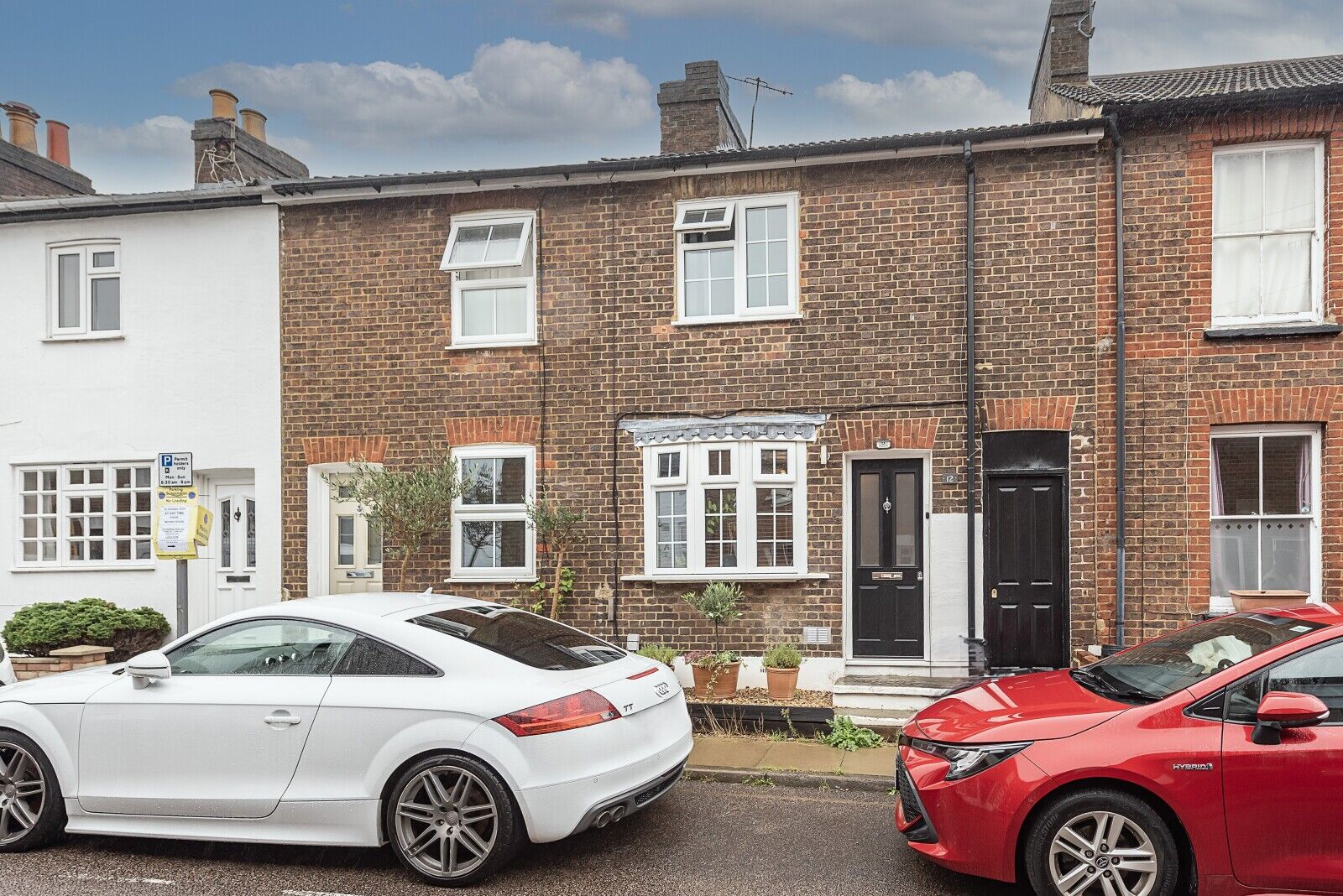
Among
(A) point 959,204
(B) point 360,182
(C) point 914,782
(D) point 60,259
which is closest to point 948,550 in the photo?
(A) point 959,204

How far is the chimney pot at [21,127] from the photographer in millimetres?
15344

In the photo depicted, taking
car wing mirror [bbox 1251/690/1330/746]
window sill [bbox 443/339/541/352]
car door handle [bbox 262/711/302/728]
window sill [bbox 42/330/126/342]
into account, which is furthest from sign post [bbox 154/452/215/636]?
car wing mirror [bbox 1251/690/1330/746]

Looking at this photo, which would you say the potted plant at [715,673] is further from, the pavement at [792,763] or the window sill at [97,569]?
the window sill at [97,569]

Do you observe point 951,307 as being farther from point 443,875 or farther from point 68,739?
point 68,739

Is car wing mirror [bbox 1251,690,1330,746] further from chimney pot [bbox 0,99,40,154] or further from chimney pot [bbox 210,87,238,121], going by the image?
chimney pot [bbox 0,99,40,154]

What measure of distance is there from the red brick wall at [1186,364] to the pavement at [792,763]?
3.44 m

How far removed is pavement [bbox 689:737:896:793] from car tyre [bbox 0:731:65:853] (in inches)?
164

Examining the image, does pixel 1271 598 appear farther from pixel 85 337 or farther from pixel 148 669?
pixel 85 337

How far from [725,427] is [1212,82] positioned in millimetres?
6757

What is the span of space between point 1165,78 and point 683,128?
6.02 meters

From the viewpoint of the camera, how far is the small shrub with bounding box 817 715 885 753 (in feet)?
27.6

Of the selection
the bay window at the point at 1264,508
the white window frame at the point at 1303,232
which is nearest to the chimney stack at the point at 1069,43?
the white window frame at the point at 1303,232

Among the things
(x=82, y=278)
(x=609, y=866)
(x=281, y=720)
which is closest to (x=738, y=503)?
(x=609, y=866)

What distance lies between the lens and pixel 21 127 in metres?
15.4
